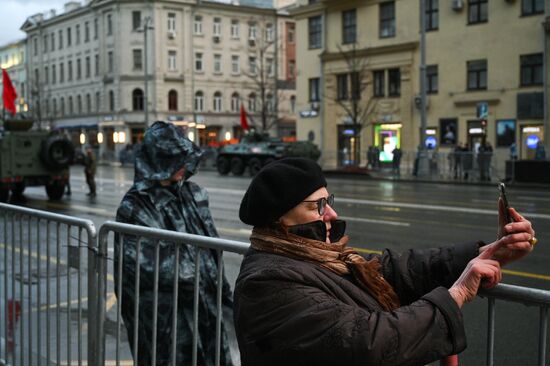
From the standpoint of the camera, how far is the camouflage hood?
3967 mm

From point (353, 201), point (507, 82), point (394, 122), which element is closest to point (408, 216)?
point (353, 201)

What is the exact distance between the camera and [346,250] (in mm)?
2166

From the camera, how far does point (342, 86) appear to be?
4134cm

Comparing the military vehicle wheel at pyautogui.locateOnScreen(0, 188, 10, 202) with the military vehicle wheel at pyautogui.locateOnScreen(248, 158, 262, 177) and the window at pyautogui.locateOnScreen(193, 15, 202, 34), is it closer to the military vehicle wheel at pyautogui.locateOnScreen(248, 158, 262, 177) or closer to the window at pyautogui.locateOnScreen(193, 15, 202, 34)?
the military vehicle wheel at pyautogui.locateOnScreen(248, 158, 262, 177)

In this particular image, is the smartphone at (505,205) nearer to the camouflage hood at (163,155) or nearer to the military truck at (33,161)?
the camouflage hood at (163,155)

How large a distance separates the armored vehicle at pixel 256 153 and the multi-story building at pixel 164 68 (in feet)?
86.5

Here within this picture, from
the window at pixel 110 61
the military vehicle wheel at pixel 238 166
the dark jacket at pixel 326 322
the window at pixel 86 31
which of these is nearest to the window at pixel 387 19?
the military vehicle wheel at pixel 238 166

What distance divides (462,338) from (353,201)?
15474 mm

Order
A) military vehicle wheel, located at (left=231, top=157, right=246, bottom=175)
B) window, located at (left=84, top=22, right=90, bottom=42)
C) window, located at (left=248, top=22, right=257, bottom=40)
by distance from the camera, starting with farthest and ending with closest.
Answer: window, located at (left=248, top=22, right=257, bottom=40) → window, located at (left=84, top=22, right=90, bottom=42) → military vehicle wheel, located at (left=231, top=157, right=246, bottom=175)

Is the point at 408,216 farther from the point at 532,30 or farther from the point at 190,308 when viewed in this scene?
the point at 532,30

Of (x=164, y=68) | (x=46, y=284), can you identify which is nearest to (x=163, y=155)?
(x=46, y=284)

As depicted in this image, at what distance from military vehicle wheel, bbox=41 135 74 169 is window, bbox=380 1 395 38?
23483 millimetres

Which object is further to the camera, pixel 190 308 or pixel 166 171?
pixel 166 171

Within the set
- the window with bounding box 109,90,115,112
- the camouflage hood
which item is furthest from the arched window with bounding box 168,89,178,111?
the camouflage hood
